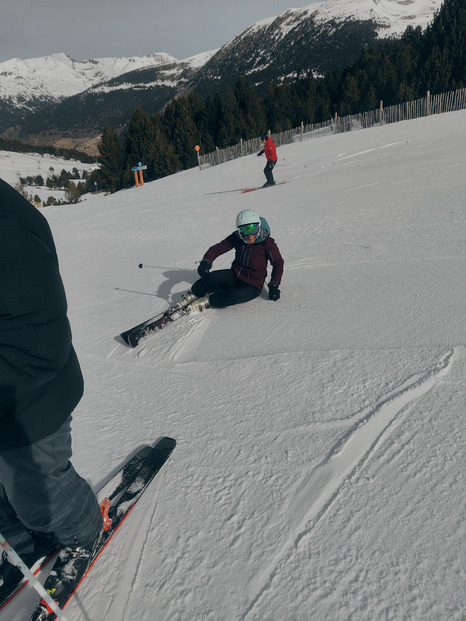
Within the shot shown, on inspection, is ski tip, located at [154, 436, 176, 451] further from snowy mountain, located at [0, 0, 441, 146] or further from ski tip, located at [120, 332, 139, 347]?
snowy mountain, located at [0, 0, 441, 146]

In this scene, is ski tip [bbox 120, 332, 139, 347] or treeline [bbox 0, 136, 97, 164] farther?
treeline [bbox 0, 136, 97, 164]

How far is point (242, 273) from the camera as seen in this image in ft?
14.6

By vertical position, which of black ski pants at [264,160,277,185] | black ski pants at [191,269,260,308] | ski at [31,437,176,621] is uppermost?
black ski pants at [264,160,277,185]

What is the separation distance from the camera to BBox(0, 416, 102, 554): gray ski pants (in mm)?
1443

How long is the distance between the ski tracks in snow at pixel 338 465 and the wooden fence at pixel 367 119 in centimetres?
2631

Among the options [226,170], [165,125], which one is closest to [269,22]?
[165,125]

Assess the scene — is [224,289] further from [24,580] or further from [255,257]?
[24,580]

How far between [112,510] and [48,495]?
569mm

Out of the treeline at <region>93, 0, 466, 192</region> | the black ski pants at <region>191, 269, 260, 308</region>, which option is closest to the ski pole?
the black ski pants at <region>191, 269, 260, 308</region>

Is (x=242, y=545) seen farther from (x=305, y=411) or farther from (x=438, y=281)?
(x=438, y=281)

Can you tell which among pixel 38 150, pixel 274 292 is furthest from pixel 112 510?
pixel 38 150

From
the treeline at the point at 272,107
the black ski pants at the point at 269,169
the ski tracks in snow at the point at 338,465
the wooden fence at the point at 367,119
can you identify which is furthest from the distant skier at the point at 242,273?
the treeline at the point at 272,107

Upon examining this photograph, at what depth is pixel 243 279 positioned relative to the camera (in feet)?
14.6

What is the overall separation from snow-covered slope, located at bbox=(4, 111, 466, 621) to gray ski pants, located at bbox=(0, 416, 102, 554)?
0.81 ft
